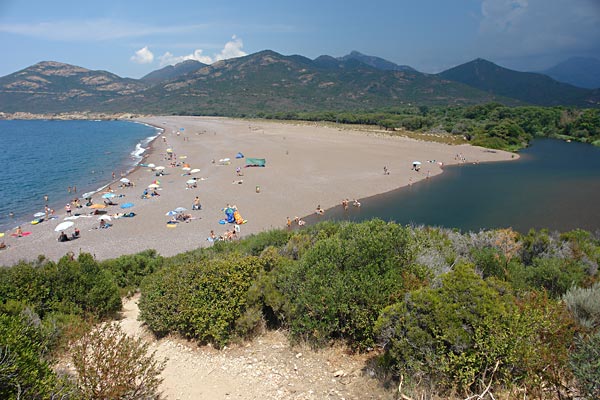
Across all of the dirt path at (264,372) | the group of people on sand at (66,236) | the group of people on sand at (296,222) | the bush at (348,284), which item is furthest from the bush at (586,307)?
the group of people on sand at (66,236)

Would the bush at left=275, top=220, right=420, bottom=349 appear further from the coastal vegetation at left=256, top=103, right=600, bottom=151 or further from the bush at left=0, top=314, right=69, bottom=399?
the coastal vegetation at left=256, top=103, right=600, bottom=151

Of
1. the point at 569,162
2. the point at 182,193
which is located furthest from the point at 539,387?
the point at 569,162

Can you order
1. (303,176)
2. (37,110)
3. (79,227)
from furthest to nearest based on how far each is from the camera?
(37,110) < (303,176) < (79,227)

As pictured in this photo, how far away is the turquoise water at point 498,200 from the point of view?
1032 inches

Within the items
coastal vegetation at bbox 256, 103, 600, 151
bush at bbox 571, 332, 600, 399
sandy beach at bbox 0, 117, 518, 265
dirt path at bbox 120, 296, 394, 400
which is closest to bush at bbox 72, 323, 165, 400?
dirt path at bbox 120, 296, 394, 400

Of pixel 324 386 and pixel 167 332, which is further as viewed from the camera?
pixel 167 332

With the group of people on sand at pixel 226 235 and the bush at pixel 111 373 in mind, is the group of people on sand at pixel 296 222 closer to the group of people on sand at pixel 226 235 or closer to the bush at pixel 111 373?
the group of people on sand at pixel 226 235

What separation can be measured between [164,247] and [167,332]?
13.6 meters

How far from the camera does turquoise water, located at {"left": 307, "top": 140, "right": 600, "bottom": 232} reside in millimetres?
26203

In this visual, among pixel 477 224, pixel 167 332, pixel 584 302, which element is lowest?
pixel 477 224

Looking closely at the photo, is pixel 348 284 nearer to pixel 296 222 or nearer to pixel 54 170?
pixel 296 222

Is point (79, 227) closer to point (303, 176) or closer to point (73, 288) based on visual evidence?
point (73, 288)

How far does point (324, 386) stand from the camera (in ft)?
20.2

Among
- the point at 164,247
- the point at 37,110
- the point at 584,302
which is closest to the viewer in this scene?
the point at 584,302
